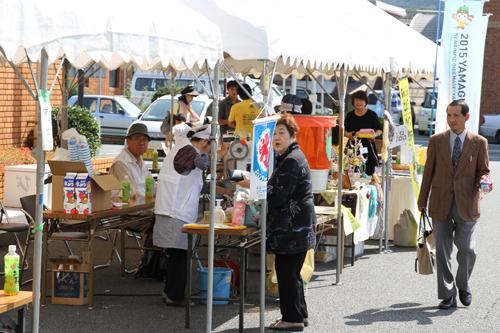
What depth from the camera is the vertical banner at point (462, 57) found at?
26.2ft

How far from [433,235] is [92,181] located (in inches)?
135

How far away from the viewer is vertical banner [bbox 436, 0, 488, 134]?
800 centimetres

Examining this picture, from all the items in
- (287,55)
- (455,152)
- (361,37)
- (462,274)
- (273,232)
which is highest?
(361,37)

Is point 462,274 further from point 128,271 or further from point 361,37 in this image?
point 128,271

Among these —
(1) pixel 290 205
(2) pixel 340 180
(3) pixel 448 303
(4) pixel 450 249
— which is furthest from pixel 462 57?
(1) pixel 290 205

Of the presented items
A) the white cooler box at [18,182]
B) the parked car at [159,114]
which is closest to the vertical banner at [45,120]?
the white cooler box at [18,182]

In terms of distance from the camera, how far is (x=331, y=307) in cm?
607

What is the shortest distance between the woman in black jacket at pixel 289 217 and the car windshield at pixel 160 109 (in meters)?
12.1

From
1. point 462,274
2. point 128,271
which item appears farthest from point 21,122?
point 462,274

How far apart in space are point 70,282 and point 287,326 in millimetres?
2089

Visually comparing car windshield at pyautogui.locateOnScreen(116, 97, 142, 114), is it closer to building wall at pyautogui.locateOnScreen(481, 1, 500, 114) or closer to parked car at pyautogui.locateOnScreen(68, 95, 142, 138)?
parked car at pyautogui.locateOnScreen(68, 95, 142, 138)

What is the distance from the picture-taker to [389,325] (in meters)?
5.53

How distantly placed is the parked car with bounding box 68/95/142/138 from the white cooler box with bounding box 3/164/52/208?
11840mm

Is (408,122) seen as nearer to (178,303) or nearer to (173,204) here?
(173,204)
